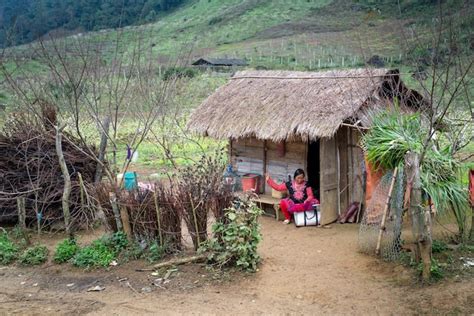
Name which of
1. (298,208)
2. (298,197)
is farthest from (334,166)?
(298,208)

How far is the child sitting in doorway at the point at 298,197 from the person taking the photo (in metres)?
8.02

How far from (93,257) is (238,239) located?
198 cm

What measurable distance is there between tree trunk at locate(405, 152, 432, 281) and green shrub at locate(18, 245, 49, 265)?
4.80m

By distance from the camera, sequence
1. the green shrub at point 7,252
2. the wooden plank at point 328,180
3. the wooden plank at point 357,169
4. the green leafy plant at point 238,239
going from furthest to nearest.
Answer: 1. the wooden plank at point 357,169
2. the wooden plank at point 328,180
3. the green shrub at point 7,252
4. the green leafy plant at point 238,239

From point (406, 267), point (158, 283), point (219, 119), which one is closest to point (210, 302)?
point (158, 283)

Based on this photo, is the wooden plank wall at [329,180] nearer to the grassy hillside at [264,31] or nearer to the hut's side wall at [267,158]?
the hut's side wall at [267,158]

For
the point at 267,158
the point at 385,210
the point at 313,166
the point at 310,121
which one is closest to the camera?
the point at 385,210

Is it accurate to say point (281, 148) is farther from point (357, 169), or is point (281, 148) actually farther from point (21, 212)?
point (21, 212)

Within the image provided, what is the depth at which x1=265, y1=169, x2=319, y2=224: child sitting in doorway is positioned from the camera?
8023 mm

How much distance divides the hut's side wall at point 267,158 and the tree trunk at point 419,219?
3.19 meters

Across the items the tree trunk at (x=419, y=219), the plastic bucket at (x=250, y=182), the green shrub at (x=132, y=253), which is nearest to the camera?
the tree trunk at (x=419, y=219)

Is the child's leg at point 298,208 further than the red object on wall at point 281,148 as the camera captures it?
No

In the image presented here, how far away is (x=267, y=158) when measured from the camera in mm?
9203

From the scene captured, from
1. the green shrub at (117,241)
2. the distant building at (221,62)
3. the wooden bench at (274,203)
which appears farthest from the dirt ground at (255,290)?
the distant building at (221,62)
